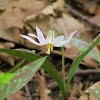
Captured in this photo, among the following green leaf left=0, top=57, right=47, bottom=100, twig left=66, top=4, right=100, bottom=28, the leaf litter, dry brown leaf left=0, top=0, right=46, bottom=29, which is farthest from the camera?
twig left=66, top=4, right=100, bottom=28

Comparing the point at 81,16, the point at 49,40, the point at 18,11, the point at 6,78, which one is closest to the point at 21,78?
the point at 6,78

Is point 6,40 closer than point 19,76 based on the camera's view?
No

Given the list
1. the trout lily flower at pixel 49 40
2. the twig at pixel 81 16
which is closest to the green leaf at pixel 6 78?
the trout lily flower at pixel 49 40

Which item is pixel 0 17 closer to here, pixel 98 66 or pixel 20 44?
pixel 20 44

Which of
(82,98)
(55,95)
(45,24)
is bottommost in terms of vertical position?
(55,95)

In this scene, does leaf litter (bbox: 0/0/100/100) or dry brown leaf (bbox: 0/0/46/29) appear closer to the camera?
leaf litter (bbox: 0/0/100/100)

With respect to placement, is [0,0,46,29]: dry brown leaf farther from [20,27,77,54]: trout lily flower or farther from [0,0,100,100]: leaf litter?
[20,27,77,54]: trout lily flower

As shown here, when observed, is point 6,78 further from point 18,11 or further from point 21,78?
point 18,11

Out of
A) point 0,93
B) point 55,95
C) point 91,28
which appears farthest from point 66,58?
point 0,93

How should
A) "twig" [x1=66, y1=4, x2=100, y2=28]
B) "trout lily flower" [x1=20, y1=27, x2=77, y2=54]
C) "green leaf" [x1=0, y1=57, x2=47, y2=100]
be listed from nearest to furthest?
"green leaf" [x1=0, y1=57, x2=47, y2=100] → "trout lily flower" [x1=20, y1=27, x2=77, y2=54] → "twig" [x1=66, y1=4, x2=100, y2=28]

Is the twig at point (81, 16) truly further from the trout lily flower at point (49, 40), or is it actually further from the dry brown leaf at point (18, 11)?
the trout lily flower at point (49, 40)

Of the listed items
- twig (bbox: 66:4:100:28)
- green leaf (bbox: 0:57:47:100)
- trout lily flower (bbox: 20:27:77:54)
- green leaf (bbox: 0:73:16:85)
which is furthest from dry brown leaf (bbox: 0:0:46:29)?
green leaf (bbox: 0:73:16:85)
